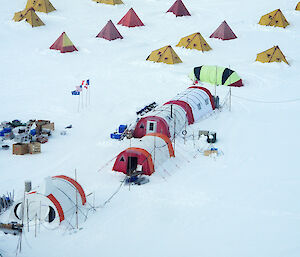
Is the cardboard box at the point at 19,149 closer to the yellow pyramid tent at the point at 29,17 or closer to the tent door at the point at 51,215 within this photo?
the tent door at the point at 51,215

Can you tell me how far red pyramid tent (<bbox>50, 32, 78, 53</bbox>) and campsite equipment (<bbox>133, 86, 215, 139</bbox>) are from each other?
Answer: 1103 cm

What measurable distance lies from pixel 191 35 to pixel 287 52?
6.47 m

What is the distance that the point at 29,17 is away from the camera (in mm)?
40531

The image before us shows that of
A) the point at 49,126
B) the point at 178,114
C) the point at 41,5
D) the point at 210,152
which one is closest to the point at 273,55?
the point at 178,114

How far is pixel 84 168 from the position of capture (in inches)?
810

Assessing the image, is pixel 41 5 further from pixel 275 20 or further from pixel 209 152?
pixel 209 152

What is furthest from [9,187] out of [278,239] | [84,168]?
[278,239]

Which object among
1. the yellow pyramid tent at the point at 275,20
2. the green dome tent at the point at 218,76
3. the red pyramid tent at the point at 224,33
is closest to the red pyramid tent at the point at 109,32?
the red pyramid tent at the point at 224,33

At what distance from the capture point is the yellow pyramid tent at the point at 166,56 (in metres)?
34.5

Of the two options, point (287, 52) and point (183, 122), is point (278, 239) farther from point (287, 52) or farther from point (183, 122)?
point (287, 52)

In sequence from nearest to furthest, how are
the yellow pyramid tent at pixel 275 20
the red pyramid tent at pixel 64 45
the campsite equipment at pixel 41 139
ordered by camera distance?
the campsite equipment at pixel 41 139
the red pyramid tent at pixel 64 45
the yellow pyramid tent at pixel 275 20

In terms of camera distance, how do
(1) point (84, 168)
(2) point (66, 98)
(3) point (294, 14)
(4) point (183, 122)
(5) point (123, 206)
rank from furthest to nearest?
1. (3) point (294, 14)
2. (2) point (66, 98)
3. (4) point (183, 122)
4. (1) point (84, 168)
5. (5) point (123, 206)

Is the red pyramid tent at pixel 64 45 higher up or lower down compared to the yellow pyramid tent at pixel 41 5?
lower down

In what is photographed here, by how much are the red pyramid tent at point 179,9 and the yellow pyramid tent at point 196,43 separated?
269 inches
